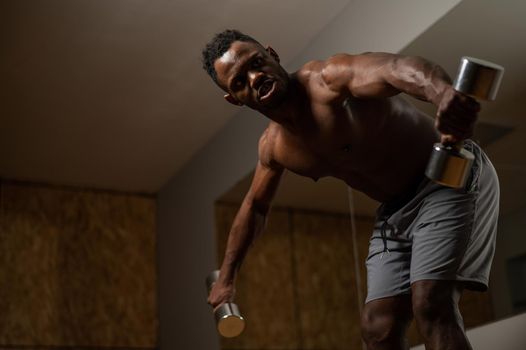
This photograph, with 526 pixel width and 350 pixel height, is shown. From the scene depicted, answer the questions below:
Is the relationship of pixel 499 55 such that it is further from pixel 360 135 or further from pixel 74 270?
pixel 74 270

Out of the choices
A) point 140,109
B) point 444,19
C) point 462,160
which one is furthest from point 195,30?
point 462,160

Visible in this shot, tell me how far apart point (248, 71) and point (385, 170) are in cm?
41

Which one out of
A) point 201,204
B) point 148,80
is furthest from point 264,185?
point 201,204

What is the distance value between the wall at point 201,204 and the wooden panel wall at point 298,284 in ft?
0.53

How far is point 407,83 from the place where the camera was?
5.47ft

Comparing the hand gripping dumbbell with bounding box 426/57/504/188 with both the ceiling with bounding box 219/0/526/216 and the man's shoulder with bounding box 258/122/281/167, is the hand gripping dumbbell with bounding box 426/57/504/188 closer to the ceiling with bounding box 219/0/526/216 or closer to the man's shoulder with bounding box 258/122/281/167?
the man's shoulder with bounding box 258/122/281/167

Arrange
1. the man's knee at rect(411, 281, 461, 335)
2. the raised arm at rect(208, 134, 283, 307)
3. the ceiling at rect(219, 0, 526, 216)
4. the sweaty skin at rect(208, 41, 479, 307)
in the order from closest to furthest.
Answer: the man's knee at rect(411, 281, 461, 335), the sweaty skin at rect(208, 41, 479, 307), the raised arm at rect(208, 134, 283, 307), the ceiling at rect(219, 0, 526, 216)

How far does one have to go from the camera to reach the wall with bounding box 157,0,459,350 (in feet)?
11.7

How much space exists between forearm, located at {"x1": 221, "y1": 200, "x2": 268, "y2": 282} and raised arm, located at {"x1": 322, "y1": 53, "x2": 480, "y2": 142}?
50cm

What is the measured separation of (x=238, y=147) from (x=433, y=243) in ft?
7.96

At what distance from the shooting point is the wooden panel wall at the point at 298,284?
4453 mm

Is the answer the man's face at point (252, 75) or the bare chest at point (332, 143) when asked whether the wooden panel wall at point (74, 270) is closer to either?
the bare chest at point (332, 143)

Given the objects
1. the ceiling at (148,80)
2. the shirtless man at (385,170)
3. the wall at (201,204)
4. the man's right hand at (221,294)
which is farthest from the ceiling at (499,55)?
the man's right hand at (221,294)

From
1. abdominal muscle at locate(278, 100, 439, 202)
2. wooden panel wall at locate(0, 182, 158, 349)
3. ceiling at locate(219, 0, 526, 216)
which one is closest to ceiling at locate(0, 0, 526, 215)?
ceiling at locate(219, 0, 526, 216)
